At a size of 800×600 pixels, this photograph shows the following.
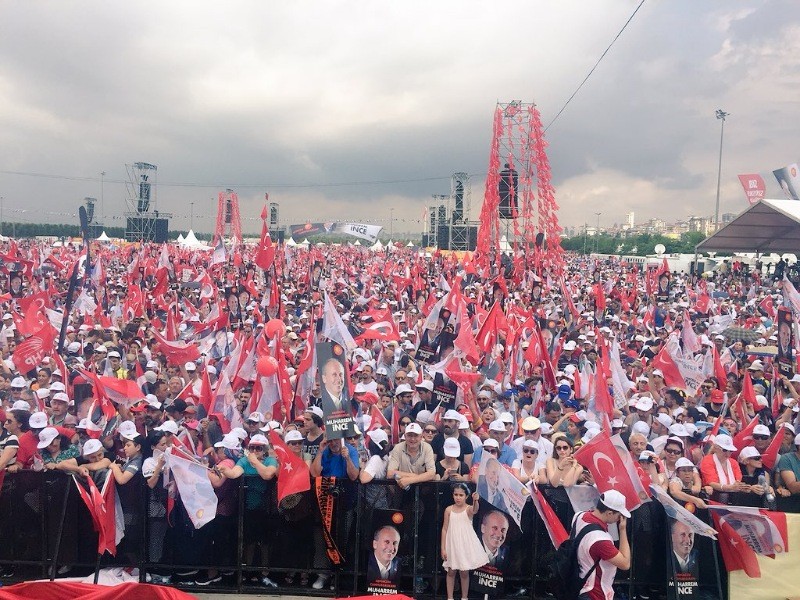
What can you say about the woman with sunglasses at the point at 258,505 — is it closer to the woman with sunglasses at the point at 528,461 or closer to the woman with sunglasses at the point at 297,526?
the woman with sunglasses at the point at 297,526

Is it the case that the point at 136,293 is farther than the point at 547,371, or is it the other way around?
the point at 136,293

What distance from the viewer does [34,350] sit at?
36.8ft

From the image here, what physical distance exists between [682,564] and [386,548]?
262cm

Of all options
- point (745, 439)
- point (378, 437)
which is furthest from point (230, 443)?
point (745, 439)

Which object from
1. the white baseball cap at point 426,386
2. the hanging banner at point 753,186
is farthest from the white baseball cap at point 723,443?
the hanging banner at point 753,186

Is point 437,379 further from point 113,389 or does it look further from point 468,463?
point 113,389

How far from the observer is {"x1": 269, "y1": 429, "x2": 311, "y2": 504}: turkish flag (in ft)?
20.6

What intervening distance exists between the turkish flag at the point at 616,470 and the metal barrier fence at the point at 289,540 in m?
0.36

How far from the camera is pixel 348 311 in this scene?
62.3 feet

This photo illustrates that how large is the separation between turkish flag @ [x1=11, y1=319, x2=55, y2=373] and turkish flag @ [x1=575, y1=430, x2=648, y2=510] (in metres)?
9.16

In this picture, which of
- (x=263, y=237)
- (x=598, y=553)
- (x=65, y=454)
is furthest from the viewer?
(x=263, y=237)

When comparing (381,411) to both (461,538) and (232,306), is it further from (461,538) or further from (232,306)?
(232,306)

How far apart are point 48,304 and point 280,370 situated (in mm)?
8723

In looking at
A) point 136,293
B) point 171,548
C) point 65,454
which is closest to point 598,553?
point 171,548
